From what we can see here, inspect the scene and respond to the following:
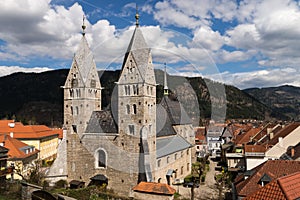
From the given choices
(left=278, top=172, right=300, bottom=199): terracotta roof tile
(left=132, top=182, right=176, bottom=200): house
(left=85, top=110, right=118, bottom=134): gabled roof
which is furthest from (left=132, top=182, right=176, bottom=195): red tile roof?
(left=278, top=172, right=300, bottom=199): terracotta roof tile

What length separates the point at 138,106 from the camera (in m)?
34.2

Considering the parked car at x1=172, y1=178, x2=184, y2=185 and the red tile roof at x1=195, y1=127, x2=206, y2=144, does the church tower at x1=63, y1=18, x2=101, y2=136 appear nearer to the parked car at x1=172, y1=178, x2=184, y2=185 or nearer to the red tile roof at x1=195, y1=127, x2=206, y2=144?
the parked car at x1=172, y1=178, x2=184, y2=185

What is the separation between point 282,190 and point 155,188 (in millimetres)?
17647

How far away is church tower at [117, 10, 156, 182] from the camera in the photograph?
3384 cm

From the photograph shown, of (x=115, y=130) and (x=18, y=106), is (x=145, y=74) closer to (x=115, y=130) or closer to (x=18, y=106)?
(x=115, y=130)

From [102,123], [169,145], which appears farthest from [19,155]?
[169,145]

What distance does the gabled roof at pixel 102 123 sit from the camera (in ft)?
119

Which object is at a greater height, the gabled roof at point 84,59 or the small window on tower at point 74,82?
the gabled roof at point 84,59

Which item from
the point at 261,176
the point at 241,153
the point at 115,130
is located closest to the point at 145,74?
the point at 115,130

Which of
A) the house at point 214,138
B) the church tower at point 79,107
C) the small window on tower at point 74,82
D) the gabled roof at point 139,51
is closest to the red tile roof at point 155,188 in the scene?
the church tower at point 79,107

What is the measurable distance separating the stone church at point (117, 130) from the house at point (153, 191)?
106 inches

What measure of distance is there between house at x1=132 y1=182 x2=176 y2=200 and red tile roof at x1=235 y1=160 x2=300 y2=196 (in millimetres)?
7401

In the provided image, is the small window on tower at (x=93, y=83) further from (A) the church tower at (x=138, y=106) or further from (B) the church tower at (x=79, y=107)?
(A) the church tower at (x=138, y=106)

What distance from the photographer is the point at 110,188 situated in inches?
1383
